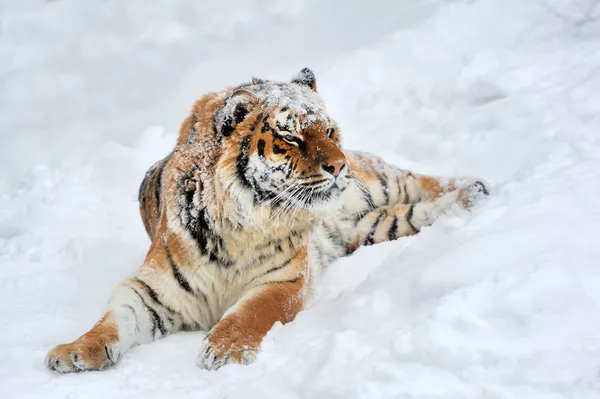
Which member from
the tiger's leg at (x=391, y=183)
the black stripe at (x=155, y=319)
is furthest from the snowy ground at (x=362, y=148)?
the tiger's leg at (x=391, y=183)

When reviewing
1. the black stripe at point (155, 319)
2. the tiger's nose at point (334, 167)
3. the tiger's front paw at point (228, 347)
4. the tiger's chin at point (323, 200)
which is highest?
the tiger's nose at point (334, 167)

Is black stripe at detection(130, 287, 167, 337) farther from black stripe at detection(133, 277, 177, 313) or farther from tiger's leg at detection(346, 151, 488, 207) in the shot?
tiger's leg at detection(346, 151, 488, 207)

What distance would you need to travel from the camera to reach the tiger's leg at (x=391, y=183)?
4281 mm

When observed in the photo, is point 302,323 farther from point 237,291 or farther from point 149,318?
point 149,318

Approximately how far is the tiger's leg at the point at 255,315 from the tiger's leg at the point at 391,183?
1.17 meters

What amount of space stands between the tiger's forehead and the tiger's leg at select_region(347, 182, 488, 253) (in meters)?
1.13

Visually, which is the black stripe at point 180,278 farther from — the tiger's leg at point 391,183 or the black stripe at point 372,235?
the tiger's leg at point 391,183

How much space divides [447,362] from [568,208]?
0.93 m

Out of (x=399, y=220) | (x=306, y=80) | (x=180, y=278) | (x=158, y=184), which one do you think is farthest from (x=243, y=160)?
(x=399, y=220)

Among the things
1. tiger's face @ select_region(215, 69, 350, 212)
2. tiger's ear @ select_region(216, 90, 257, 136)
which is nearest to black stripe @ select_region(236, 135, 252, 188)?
tiger's face @ select_region(215, 69, 350, 212)

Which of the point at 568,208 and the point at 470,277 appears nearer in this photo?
the point at 470,277

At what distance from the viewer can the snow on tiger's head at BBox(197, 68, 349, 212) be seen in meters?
2.88

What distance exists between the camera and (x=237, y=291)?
312 centimetres

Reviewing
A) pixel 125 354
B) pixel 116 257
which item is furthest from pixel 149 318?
pixel 116 257
